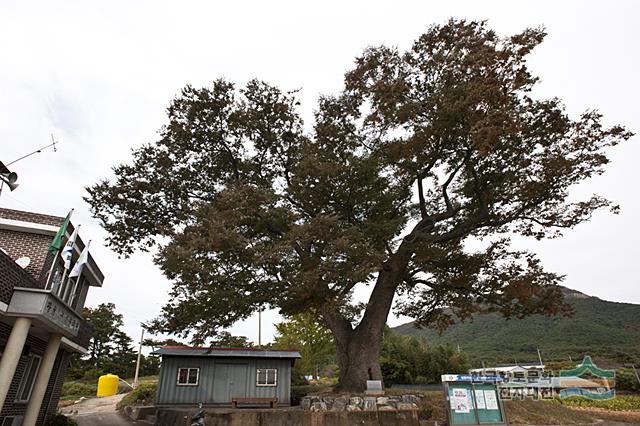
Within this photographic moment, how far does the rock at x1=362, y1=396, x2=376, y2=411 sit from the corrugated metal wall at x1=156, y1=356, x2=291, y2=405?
9.19 metres

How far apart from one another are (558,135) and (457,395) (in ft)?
31.5

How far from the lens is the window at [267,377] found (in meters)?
20.2

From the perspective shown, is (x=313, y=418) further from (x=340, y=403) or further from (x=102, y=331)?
(x=102, y=331)

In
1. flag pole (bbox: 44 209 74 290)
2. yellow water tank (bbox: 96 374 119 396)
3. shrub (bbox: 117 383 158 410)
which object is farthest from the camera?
yellow water tank (bbox: 96 374 119 396)

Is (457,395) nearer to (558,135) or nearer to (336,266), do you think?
(336,266)

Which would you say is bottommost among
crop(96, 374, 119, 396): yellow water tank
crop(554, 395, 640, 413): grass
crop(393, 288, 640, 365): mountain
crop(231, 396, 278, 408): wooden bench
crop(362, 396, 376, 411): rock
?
crop(554, 395, 640, 413): grass

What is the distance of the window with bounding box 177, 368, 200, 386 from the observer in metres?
19.5

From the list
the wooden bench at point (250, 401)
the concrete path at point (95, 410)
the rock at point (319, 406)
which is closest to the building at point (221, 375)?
the wooden bench at point (250, 401)

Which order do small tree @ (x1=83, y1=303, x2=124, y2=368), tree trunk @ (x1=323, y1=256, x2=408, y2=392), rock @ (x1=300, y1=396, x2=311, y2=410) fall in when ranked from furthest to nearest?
small tree @ (x1=83, y1=303, x2=124, y2=368) → tree trunk @ (x1=323, y1=256, x2=408, y2=392) → rock @ (x1=300, y1=396, x2=311, y2=410)

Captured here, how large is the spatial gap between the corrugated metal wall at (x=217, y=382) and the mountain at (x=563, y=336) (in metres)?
37.3

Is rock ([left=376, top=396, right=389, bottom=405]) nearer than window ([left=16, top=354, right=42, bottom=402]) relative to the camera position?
Yes

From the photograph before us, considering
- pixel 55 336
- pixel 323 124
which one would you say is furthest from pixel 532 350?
pixel 55 336

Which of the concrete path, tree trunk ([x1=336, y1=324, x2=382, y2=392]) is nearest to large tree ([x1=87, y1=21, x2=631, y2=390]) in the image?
tree trunk ([x1=336, y1=324, x2=382, y2=392])

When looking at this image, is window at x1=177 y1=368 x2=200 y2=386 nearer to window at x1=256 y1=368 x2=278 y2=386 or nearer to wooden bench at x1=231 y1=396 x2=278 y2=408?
wooden bench at x1=231 y1=396 x2=278 y2=408
